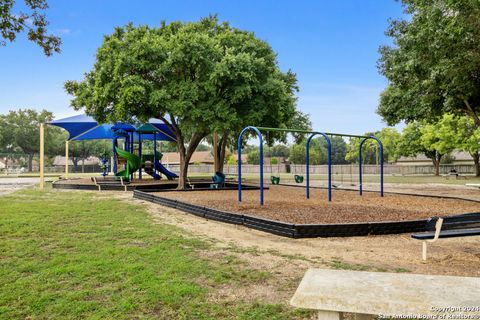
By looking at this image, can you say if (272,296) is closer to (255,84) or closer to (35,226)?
(35,226)

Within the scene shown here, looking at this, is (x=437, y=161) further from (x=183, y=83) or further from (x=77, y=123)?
(x=77, y=123)

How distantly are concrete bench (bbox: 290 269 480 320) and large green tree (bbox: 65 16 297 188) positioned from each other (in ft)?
47.1

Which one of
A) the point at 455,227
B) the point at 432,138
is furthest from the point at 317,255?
the point at 432,138

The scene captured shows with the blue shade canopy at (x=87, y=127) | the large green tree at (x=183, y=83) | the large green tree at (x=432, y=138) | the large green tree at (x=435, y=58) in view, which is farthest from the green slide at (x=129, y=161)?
the large green tree at (x=432, y=138)

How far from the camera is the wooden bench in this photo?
567cm

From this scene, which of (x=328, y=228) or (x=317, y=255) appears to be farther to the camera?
(x=328, y=228)

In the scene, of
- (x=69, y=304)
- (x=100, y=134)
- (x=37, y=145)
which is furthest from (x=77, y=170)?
(x=69, y=304)

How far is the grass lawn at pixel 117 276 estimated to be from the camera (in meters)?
3.69

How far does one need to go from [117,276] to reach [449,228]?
15.8ft

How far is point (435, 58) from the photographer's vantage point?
13.9 m

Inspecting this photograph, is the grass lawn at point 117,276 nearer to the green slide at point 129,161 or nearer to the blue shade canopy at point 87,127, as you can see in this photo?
the green slide at point 129,161

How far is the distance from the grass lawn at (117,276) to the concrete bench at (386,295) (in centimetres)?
112

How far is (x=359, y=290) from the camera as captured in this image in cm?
253

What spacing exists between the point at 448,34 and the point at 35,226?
41.9 ft
